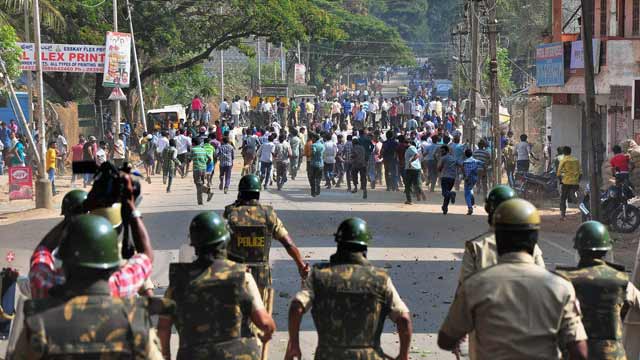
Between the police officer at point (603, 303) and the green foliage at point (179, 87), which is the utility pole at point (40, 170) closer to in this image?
the police officer at point (603, 303)

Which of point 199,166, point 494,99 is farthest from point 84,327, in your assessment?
point 494,99

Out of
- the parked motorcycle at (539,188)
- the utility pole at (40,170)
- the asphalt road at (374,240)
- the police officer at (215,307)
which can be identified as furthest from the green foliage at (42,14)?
the police officer at (215,307)

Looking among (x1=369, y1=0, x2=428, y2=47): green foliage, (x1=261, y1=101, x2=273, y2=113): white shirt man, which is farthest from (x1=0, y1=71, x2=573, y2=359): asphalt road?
(x1=369, y1=0, x2=428, y2=47): green foliage

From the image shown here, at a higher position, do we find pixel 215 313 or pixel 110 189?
pixel 110 189

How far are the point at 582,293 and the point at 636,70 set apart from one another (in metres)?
21.6

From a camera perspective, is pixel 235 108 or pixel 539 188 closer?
pixel 539 188

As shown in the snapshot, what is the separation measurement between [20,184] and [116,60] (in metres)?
9.69

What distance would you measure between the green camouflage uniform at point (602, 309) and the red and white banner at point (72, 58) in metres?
31.4

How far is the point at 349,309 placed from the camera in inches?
247

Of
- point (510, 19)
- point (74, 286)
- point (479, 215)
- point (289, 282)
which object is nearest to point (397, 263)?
point (289, 282)

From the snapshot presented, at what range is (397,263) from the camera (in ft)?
57.4

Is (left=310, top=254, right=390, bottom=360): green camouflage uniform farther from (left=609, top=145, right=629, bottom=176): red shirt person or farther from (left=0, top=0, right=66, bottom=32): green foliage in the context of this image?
(left=0, top=0, right=66, bottom=32): green foliage

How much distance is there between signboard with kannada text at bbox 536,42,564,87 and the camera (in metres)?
32.3

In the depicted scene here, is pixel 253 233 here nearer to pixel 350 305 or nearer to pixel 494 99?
pixel 350 305
